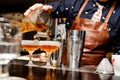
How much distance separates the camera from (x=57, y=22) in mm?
3459

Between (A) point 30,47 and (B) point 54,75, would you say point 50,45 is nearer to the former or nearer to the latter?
(A) point 30,47

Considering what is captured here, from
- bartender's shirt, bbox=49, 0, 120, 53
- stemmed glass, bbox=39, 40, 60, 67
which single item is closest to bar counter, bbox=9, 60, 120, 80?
stemmed glass, bbox=39, 40, 60, 67

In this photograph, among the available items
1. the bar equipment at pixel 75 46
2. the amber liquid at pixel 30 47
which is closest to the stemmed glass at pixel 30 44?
the amber liquid at pixel 30 47

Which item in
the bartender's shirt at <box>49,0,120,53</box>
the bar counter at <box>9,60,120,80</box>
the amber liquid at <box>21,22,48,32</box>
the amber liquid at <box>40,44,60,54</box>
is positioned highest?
the bartender's shirt at <box>49,0,120,53</box>

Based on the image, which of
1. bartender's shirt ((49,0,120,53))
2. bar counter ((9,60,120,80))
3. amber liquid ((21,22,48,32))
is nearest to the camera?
bar counter ((9,60,120,80))

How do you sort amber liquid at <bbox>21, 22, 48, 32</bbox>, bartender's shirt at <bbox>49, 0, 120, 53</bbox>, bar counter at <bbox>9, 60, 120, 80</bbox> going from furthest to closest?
bartender's shirt at <bbox>49, 0, 120, 53</bbox>, amber liquid at <bbox>21, 22, 48, 32</bbox>, bar counter at <bbox>9, 60, 120, 80</bbox>

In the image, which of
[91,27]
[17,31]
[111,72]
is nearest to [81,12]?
[91,27]

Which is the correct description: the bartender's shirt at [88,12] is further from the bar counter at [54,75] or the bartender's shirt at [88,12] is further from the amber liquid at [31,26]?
the bar counter at [54,75]

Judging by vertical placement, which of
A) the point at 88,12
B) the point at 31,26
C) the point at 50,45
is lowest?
the point at 50,45

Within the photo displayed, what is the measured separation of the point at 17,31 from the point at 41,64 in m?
0.64

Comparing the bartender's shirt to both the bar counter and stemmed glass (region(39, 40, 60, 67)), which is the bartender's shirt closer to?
stemmed glass (region(39, 40, 60, 67))

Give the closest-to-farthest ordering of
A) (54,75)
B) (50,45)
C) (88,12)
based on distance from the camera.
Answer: (54,75) → (50,45) → (88,12)

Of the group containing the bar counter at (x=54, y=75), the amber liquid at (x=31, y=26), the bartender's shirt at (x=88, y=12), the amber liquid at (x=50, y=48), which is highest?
the bartender's shirt at (x=88, y=12)

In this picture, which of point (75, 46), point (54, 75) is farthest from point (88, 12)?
point (54, 75)
